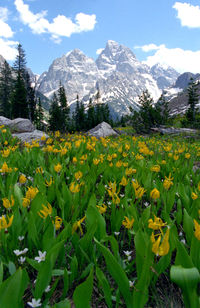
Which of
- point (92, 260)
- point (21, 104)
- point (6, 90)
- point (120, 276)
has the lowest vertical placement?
point (92, 260)

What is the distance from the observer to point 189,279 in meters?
0.88

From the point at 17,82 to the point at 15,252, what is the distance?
145ft

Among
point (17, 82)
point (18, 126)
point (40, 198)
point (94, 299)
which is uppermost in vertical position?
point (17, 82)

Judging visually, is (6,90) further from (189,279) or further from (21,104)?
(189,279)

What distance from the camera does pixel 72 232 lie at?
1.36m

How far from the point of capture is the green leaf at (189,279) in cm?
88

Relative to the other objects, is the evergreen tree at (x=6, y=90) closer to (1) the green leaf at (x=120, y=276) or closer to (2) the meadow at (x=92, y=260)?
(2) the meadow at (x=92, y=260)

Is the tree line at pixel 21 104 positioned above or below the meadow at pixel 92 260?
above

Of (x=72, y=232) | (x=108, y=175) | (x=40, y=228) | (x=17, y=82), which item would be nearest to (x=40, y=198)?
(x=40, y=228)

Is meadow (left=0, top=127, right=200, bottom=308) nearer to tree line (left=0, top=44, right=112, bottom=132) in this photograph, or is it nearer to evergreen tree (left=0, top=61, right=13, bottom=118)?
tree line (left=0, top=44, right=112, bottom=132)

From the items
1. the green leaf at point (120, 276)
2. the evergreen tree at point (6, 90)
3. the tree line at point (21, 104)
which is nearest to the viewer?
the green leaf at point (120, 276)

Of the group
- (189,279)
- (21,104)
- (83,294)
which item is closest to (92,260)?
(83,294)

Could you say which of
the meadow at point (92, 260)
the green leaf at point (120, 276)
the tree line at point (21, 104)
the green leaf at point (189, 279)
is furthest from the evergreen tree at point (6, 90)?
the green leaf at point (189, 279)

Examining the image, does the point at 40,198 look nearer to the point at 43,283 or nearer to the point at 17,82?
the point at 43,283
